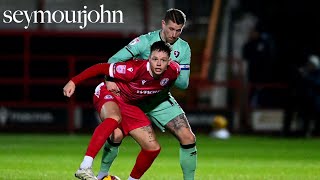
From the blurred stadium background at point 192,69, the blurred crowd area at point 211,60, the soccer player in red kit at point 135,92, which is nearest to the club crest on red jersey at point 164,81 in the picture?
the soccer player in red kit at point 135,92

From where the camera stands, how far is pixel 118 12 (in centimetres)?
2756

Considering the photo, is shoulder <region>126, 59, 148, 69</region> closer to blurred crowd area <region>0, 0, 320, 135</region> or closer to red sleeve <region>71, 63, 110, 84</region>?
red sleeve <region>71, 63, 110, 84</region>

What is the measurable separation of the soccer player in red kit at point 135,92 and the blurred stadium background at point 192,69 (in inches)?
473

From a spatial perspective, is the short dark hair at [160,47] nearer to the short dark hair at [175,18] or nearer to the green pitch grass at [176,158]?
the short dark hair at [175,18]

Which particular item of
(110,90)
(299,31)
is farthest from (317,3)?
(110,90)

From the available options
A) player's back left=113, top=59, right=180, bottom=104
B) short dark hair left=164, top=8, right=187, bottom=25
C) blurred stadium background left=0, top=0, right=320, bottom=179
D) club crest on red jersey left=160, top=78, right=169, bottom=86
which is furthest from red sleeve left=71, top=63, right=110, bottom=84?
blurred stadium background left=0, top=0, right=320, bottom=179

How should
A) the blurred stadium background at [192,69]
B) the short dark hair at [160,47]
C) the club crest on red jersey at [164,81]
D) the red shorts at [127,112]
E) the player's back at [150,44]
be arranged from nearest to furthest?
the short dark hair at [160,47]
the club crest on red jersey at [164,81]
the red shorts at [127,112]
the player's back at [150,44]
the blurred stadium background at [192,69]

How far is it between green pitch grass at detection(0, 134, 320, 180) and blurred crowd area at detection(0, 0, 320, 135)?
4.35 ft

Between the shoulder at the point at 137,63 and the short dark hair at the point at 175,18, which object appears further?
the short dark hair at the point at 175,18

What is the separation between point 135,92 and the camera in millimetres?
12195

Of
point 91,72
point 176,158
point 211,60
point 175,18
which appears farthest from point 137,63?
point 211,60

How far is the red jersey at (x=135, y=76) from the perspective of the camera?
39.2 ft

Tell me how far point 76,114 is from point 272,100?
16.1ft

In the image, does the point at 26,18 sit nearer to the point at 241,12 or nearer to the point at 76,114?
the point at 76,114
